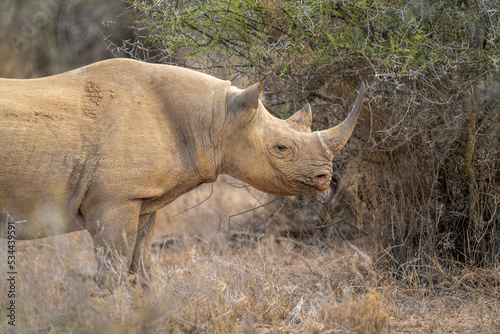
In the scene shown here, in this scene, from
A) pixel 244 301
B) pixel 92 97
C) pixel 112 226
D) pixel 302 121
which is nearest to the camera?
pixel 244 301

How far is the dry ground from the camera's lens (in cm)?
388

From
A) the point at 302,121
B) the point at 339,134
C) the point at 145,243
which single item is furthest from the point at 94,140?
the point at 339,134

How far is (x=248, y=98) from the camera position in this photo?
16.6ft

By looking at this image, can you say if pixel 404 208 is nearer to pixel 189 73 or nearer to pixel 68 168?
pixel 189 73

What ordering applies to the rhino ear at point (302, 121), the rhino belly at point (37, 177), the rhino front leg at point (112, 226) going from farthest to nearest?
the rhino ear at point (302, 121), the rhino front leg at point (112, 226), the rhino belly at point (37, 177)

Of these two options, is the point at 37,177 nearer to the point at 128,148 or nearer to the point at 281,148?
the point at 128,148

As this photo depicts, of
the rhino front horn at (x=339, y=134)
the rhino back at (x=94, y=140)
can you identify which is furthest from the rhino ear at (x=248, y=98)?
the rhino front horn at (x=339, y=134)

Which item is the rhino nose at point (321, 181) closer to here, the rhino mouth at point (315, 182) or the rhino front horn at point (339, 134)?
the rhino mouth at point (315, 182)

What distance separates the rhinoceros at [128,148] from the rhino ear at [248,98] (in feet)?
0.03

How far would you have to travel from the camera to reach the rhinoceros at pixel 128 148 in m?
4.73

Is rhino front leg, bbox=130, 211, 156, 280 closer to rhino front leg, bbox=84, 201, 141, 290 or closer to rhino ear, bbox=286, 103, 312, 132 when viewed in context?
rhino front leg, bbox=84, 201, 141, 290

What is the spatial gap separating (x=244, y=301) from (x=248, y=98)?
1.46 meters

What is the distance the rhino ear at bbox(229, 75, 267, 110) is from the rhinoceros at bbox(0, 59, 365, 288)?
0.03 feet

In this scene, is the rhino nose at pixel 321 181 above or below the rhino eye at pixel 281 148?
below
